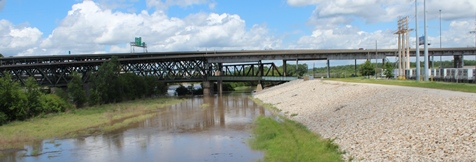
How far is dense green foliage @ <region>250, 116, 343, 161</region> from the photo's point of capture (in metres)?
22.6

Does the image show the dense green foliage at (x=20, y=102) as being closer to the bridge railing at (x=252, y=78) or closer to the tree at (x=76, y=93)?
the tree at (x=76, y=93)

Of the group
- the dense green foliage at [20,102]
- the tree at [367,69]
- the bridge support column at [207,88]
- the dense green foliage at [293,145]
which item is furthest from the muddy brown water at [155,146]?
the bridge support column at [207,88]

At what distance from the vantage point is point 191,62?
429ft

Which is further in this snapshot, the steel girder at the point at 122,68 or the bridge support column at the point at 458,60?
the bridge support column at the point at 458,60

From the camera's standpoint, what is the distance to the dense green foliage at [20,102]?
5038 cm

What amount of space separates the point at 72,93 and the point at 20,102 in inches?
855

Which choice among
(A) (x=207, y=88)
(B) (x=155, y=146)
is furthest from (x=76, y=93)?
(A) (x=207, y=88)

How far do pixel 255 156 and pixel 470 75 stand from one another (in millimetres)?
38596

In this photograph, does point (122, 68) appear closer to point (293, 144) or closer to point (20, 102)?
point (20, 102)

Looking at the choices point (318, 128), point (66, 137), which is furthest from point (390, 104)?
point (66, 137)

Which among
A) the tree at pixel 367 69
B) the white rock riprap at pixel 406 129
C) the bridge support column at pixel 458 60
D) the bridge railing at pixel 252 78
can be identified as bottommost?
the white rock riprap at pixel 406 129

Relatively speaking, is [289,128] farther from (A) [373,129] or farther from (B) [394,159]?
(B) [394,159]

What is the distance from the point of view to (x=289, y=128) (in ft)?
115

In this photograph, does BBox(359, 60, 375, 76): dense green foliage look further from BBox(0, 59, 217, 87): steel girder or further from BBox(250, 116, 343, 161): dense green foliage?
BBox(250, 116, 343, 161): dense green foliage
